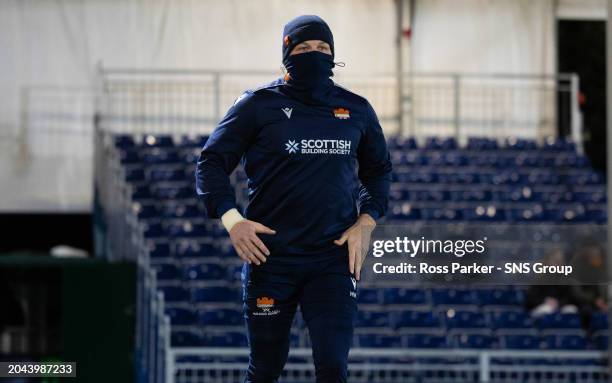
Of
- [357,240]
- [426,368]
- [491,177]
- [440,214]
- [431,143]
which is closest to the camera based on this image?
[357,240]

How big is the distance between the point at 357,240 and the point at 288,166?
0.42 m

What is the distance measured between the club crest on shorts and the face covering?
0.85 m

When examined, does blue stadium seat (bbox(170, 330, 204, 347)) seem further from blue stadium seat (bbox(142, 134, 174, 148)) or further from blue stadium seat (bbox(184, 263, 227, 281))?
blue stadium seat (bbox(142, 134, 174, 148))

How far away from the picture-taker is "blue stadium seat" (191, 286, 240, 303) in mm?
15094

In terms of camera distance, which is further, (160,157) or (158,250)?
(160,157)

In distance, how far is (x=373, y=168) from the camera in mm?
6375

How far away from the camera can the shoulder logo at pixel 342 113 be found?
620 cm

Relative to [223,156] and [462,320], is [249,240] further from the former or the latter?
[462,320]

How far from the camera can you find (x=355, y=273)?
6188 mm

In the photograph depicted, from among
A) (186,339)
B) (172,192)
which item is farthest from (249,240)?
(172,192)

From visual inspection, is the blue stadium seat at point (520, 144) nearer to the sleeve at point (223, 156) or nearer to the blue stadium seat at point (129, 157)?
the blue stadium seat at point (129, 157)

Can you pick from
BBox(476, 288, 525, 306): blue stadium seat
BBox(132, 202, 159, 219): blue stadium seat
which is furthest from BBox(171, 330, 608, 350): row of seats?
BBox(132, 202, 159, 219): blue stadium seat

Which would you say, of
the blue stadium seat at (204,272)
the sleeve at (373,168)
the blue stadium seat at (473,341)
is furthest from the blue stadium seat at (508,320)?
the sleeve at (373,168)

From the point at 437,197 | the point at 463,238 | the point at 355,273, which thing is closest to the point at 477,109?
the point at 437,197
